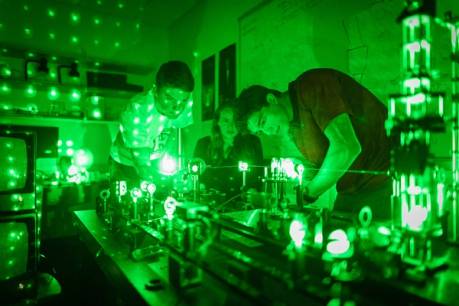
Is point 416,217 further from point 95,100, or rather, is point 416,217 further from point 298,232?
point 95,100

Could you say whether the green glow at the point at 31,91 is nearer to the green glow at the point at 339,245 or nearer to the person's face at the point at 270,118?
the person's face at the point at 270,118

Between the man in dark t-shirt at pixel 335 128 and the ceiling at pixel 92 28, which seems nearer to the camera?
the man in dark t-shirt at pixel 335 128

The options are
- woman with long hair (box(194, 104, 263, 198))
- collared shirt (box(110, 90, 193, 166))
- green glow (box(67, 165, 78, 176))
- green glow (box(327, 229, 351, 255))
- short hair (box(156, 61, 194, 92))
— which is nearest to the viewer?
green glow (box(327, 229, 351, 255))

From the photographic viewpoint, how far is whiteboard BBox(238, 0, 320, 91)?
2.55 metres

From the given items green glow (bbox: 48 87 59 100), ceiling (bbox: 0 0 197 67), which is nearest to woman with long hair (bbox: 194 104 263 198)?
ceiling (bbox: 0 0 197 67)

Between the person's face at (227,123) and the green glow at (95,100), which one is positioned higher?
the green glow at (95,100)

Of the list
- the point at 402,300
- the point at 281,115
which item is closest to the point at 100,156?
the point at 281,115

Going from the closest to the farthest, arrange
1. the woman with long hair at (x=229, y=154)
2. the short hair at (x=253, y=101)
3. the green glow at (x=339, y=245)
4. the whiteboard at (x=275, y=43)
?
1. the green glow at (x=339, y=245)
2. the short hair at (x=253, y=101)
3. the whiteboard at (x=275, y=43)
4. the woman with long hair at (x=229, y=154)

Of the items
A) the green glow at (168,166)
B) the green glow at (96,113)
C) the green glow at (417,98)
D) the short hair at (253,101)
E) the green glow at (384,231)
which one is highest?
the green glow at (96,113)

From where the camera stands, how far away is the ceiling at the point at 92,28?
4406mm

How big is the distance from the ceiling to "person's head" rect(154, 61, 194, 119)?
2843mm

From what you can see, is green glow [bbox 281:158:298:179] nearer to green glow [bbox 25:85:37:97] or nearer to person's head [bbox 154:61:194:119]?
person's head [bbox 154:61:194:119]

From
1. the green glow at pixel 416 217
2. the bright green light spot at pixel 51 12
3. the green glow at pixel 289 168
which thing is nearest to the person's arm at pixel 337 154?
the green glow at pixel 289 168

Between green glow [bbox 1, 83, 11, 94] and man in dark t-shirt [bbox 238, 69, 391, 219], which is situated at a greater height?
A: green glow [bbox 1, 83, 11, 94]
